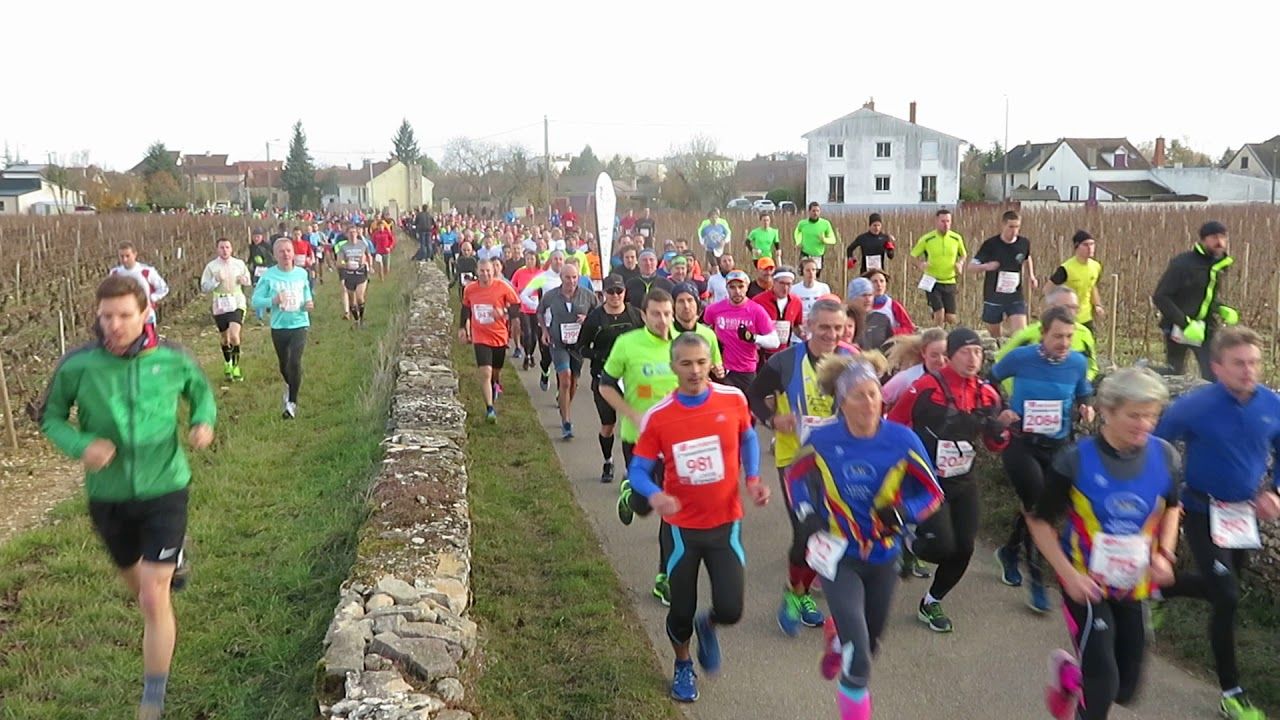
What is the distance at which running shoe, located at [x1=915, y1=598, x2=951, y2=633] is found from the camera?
5.73 m

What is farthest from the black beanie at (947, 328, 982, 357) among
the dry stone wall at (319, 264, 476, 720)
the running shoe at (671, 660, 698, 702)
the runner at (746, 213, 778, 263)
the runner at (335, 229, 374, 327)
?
the runner at (335, 229, 374, 327)

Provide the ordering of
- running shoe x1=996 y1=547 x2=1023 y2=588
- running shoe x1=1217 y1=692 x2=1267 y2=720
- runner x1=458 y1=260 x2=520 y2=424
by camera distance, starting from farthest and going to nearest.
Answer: runner x1=458 y1=260 x2=520 y2=424 → running shoe x1=996 y1=547 x2=1023 y2=588 → running shoe x1=1217 y1=692 x2=1267 y2=720

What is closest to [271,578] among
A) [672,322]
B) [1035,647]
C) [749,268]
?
[672,322]

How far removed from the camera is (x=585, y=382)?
14.1 meters

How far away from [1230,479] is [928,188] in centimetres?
5968

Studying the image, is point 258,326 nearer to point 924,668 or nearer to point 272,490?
point 272,490

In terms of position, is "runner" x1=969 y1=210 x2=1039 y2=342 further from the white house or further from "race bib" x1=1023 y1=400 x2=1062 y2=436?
the white house

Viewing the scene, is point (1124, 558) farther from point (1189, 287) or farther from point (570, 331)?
point (570, 331)

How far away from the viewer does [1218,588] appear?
4.54m

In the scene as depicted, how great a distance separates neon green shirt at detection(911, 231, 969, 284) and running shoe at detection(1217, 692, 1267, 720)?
8498 millimetres

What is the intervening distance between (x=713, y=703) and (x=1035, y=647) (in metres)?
1.83

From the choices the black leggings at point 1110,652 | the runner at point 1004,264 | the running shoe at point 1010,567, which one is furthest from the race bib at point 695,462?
the runner at point 1004,264

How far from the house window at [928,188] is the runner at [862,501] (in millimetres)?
59402

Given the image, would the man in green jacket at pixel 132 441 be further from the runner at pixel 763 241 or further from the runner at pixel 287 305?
the runner at pixel 763 241
